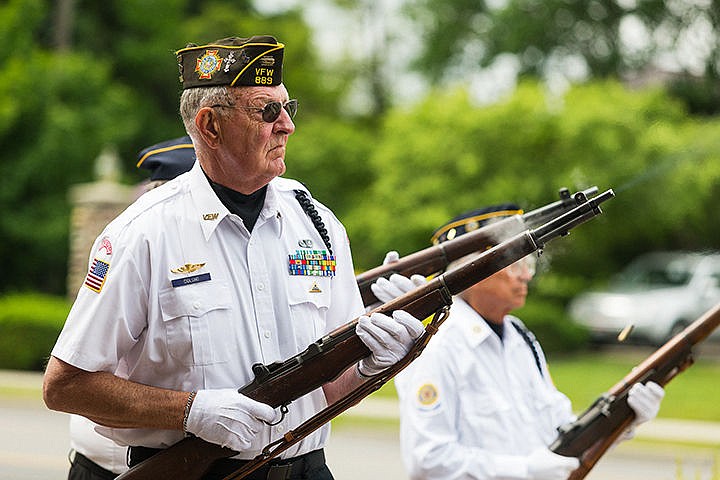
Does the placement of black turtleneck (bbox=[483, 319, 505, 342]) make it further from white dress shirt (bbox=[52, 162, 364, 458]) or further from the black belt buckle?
the black belt buckle

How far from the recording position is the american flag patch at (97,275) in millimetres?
2846

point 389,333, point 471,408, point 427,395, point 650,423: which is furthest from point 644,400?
point 650,423

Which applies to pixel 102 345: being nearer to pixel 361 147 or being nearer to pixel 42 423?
pixel 42 423

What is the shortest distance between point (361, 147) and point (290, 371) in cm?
2359

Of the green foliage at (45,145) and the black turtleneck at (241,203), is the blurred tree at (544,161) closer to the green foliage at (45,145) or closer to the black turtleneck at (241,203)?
the green foliage at (45,145)

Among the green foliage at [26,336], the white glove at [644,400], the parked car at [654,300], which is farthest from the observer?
the parked car at [654,300]

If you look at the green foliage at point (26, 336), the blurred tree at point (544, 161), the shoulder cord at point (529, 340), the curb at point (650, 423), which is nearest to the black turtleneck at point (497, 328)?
the shoulder cord at point (529, 340)

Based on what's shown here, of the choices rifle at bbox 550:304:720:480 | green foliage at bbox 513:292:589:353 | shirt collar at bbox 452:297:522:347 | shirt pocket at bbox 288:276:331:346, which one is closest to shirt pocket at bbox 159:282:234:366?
shirt pocket at bbox 288:276:331:346

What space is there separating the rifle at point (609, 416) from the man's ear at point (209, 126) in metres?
2.09

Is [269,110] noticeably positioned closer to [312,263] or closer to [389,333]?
[312,263]

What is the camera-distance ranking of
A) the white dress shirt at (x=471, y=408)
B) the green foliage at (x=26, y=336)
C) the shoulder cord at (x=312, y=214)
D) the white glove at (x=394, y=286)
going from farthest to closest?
1. the green foliage at (x=26, y=336)
2. the white dress shirt at (x=471, y=408)
3. the white glove at (x=394, y=286)
4. the shoulder cord at (x=312, y=214)

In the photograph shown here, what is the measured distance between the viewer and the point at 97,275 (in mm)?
2863

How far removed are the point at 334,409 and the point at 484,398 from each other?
135 cm

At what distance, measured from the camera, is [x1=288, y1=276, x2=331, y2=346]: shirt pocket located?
3.04 m
